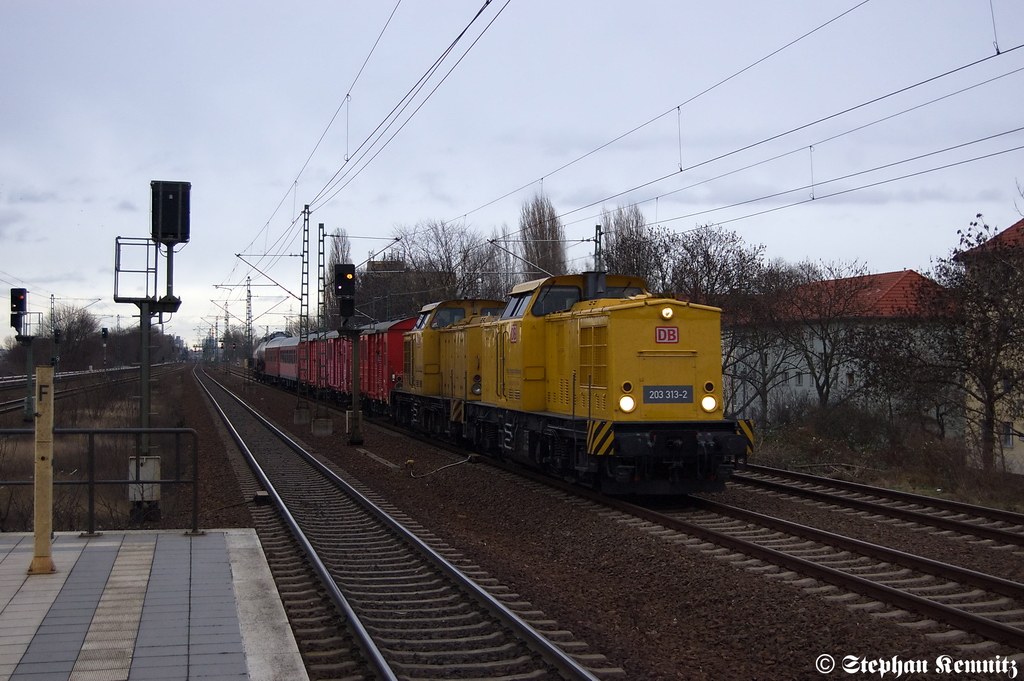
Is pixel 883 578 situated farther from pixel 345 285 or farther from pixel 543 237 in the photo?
pixel 543 237

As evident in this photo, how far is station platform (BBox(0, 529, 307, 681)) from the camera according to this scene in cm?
505

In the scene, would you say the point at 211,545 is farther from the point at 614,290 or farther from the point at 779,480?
the point at 779,480

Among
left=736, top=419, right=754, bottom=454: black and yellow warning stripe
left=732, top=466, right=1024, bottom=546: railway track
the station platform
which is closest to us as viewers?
the station platform

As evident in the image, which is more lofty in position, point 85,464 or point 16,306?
point 16,306

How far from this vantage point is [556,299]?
14203 mm

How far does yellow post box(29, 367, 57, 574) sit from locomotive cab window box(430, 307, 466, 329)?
14.8 meters

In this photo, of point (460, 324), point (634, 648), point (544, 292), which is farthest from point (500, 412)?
point (634, 648)

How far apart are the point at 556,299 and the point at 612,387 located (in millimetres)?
2985

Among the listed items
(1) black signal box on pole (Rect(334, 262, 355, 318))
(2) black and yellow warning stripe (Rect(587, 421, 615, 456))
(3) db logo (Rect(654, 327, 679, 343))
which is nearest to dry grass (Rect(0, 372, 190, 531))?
(1) black signal box on pole (Rect(334, 262, 355, 318))

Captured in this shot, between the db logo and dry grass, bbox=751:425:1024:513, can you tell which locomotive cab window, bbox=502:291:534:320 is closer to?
the db logo

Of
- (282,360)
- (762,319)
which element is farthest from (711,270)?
(282,360)

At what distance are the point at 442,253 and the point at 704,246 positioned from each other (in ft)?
102

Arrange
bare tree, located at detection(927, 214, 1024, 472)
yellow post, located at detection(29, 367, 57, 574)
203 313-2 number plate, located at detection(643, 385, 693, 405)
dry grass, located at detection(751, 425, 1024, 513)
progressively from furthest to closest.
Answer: bare tree, located at detection(927, 214, 1024, 472), dry grass, located at detection(751, 425, 1024, 513), 203 313-2 number plate, located at detection(643, 385, 693, 405), yellow post, located at detection(29, 367, 57, 574)

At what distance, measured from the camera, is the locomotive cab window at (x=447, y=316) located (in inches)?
866
